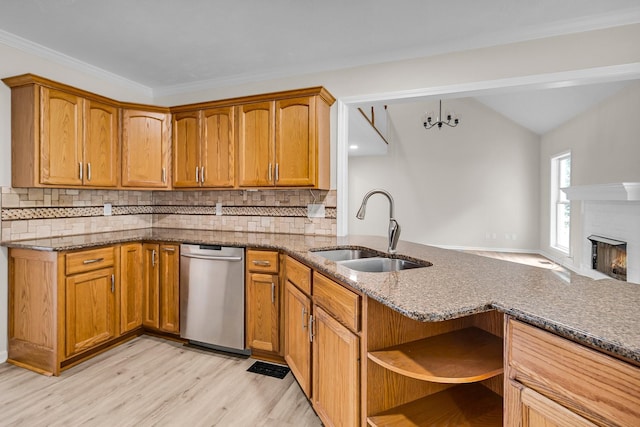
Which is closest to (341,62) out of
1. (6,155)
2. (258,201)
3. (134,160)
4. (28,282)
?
(258,201)

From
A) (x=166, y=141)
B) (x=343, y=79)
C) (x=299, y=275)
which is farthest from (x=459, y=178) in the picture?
(x=299, y=275)

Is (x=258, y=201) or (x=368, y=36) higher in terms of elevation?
(x=368, y=36)

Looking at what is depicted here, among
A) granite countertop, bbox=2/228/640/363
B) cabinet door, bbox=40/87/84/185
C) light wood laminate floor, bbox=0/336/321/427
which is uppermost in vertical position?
cabinet door, bbox=40/87/84/185

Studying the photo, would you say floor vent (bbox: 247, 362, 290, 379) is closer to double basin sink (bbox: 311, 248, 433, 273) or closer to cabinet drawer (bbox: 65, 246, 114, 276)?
double basin sink (bbox: 311, 248, 433, 273)

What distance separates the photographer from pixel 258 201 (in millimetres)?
3297

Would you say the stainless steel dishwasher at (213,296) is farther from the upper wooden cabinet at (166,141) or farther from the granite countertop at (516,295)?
the granite countertop at (516,295)

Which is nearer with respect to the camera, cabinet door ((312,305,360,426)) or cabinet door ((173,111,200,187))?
cabinet door ((312,305,360,426))

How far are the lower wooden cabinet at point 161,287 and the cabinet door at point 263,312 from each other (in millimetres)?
703

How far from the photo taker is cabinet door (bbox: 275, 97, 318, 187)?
269cm

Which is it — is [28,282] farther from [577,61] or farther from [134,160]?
[577,61]

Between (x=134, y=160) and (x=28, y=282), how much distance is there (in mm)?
1261

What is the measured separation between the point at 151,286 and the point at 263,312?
111 cm

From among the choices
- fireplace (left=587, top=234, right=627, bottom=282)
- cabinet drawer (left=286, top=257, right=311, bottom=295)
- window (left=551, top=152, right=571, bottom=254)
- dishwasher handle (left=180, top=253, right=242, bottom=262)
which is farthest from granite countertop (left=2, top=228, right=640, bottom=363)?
window (left=551, top=152, right=571, bottom=254)

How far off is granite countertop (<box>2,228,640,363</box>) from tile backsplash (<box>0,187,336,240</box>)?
4.26 ft
